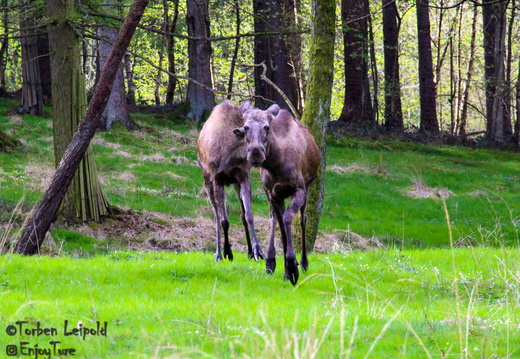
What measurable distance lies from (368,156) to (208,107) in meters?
7.41

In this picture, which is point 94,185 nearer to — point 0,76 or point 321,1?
point 321,1

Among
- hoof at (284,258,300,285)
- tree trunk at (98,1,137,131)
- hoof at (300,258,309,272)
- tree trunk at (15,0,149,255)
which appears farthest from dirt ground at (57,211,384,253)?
tree trunk at (98,1,137,131)

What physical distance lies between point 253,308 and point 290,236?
1.87 meters

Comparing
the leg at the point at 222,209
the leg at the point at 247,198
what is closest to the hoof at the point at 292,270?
the leg at the point at 247,198

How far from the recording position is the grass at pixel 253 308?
210 inches

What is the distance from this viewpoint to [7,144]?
2114 cm

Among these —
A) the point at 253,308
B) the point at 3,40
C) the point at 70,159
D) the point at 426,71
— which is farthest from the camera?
the point at 426,71

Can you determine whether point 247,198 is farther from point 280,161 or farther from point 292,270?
point 292,270

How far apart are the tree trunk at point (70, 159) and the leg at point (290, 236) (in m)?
4.05

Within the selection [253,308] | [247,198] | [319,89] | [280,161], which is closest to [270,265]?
[280,161]

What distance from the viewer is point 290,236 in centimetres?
871

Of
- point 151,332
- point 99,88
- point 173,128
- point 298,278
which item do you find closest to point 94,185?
point 99,88

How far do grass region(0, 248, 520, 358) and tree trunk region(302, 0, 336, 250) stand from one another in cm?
225

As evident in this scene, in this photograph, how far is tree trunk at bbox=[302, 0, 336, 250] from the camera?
1320cm
